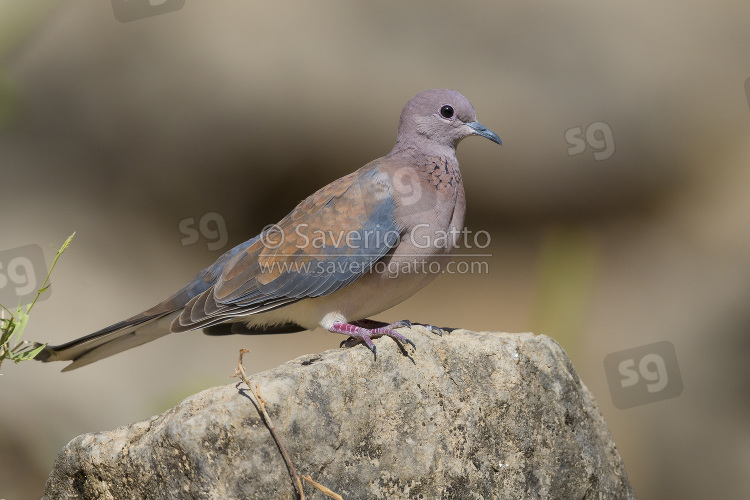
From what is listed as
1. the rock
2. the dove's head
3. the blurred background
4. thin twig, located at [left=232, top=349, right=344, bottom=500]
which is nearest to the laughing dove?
the dove's head

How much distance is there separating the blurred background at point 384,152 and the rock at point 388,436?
11.8ft

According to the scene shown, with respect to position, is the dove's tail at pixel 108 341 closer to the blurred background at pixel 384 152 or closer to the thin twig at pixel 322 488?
the thin twig at pixel 322 488

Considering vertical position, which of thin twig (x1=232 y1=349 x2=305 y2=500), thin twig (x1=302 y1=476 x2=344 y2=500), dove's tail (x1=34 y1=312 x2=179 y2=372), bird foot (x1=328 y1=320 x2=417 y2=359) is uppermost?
dove's tail (x1=34 y1=312 x2=179 y2=372)

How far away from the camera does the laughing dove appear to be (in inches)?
167

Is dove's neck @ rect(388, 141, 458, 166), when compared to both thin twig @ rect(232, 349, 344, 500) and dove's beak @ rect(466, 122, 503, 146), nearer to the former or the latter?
dove's beak @ rect(466, 122, 503, 146)

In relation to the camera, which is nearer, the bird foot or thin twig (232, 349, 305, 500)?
thin twig (232, 349, 305, 500)

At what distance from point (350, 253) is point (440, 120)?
3.14 feet

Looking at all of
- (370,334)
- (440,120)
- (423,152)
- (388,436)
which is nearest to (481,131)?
(440,120)

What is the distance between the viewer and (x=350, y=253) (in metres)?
4.27

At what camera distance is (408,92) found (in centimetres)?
754

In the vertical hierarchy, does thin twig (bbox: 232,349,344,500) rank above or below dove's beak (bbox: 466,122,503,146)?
below

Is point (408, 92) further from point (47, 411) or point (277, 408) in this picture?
point (277, 408)

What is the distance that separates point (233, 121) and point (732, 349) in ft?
15.8

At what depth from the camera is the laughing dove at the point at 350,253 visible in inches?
167
